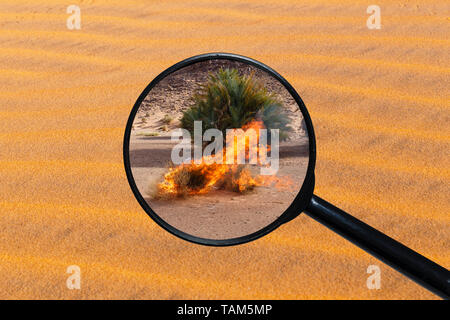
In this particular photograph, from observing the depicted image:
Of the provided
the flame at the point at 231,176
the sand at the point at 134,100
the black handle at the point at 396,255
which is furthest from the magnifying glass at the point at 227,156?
the sand at the point at 134,100

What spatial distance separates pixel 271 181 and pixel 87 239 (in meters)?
1.03

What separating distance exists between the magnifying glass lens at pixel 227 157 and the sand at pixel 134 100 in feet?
2.21

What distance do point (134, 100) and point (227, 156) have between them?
182cm

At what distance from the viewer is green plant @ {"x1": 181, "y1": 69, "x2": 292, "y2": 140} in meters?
1.04

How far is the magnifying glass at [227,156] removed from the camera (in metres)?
1.03

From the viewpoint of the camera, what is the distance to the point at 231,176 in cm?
104

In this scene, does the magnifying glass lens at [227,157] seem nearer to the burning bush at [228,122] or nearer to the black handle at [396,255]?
the burning bush at [228,122]

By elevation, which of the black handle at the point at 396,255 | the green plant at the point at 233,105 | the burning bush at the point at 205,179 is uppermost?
the green plant at the point at 233,105

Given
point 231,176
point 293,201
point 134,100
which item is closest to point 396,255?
point 293,201

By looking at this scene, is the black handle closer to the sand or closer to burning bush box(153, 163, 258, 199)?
burning bush box(153, 163, 258, 199)

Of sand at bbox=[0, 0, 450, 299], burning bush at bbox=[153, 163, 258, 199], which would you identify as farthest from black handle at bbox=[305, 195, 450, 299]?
sand at bbox=[0, 0, 450, 299]

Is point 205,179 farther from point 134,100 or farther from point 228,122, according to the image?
point 134,100

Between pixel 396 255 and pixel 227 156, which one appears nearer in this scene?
pixel 396 255

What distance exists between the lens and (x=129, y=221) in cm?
198
